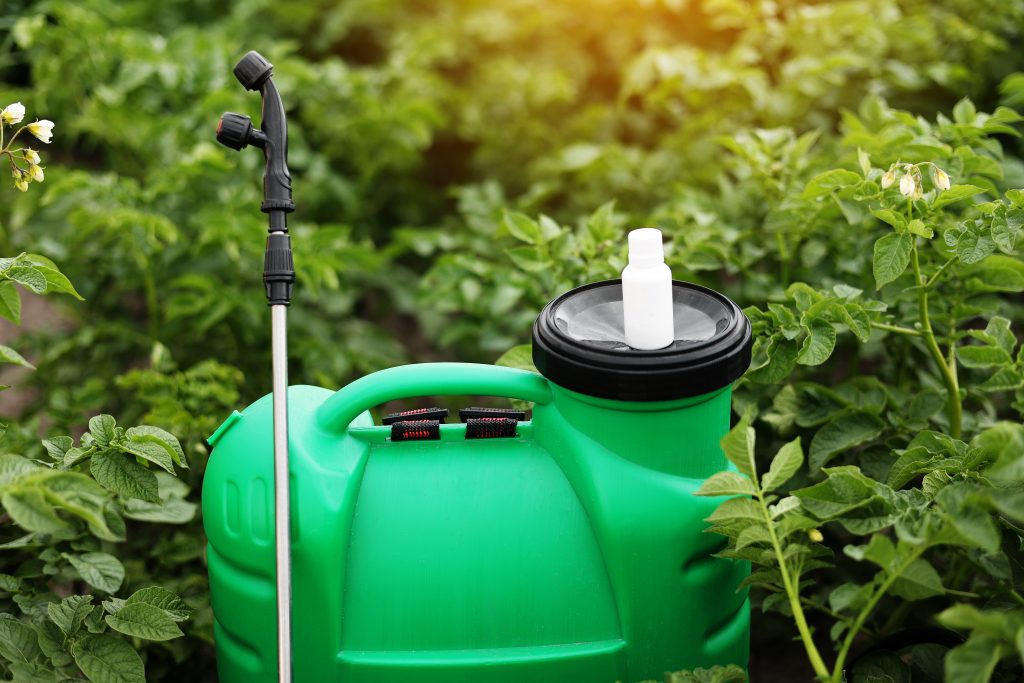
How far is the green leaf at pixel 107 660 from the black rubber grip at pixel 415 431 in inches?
21.7

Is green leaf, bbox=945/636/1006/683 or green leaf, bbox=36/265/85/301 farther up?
green leaf, bbox=36/265/85/301

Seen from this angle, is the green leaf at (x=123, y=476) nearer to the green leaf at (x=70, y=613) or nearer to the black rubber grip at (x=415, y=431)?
the green leaf at (x=70, y=613)

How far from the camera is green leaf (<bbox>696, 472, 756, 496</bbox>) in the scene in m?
1.55

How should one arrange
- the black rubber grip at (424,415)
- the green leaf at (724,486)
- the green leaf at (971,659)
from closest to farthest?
the green leaf at (971,659)
the green leaf at (724,486)
the black rubber grip at (424,415)

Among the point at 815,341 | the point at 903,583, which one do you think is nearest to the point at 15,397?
the point at 815,341

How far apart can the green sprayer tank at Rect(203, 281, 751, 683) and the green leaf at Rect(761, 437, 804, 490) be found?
0.44 ft

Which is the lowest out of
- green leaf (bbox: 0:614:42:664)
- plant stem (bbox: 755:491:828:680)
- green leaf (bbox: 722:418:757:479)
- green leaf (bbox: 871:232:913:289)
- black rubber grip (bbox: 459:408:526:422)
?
green leaf (bbox: 0:614:42:664)

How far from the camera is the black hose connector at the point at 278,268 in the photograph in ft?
5.55

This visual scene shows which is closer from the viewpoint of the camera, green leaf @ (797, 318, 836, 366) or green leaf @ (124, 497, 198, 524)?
green leaf @ (797, 318, 836, 366)

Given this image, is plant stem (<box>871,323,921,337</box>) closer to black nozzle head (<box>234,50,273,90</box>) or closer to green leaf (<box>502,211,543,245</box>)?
green leaf (<box>502,211,543,245</box>)

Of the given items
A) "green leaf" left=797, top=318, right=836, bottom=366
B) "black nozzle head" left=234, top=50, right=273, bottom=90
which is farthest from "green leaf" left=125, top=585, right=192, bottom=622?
"green leaf" left=797, top=318, right=836, bottom=366

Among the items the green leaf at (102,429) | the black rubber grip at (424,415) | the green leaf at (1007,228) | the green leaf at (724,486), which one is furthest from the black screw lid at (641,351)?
the green leaf at (102,429)

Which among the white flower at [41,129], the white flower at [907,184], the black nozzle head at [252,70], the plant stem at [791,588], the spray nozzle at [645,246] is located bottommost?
the plant stem at [791,588]

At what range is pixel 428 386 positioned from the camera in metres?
1.70
